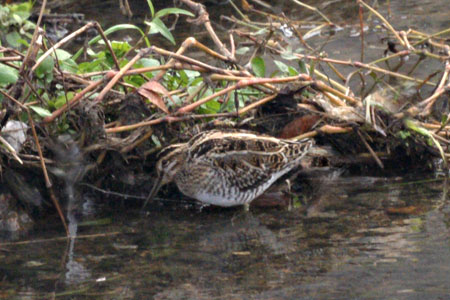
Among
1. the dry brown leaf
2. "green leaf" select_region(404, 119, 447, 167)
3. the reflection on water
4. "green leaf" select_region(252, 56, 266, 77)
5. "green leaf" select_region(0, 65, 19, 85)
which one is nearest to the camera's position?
the reflection on water

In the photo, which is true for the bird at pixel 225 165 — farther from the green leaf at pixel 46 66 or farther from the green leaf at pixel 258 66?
the green leaf at pixel 46 66

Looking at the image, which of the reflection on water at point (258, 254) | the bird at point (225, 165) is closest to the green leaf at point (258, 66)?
the bird at point (225, 165)

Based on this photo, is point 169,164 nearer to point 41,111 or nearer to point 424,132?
point 41,111

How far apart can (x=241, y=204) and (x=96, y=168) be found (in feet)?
3.07

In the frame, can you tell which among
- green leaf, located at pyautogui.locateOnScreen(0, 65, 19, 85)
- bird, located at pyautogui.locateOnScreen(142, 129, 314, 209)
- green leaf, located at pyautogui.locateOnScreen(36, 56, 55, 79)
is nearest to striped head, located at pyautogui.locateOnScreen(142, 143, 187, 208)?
bird, located at pyautogui.locateOnScreen(142, 129, 314, 209)

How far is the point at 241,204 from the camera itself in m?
5.27

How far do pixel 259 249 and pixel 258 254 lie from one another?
0.28 ft

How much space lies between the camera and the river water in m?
3.97

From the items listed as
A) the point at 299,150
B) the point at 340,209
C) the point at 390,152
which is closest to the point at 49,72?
the point at 299,150

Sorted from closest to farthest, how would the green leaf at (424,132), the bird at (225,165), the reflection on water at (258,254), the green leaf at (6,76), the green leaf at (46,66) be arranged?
the reflection on water at (258,254) → the green leaf at (6,76) → the green leaf at (46,66) → the bird at (225,165) → the green leaf at (424,132)

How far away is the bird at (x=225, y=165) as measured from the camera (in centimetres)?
514

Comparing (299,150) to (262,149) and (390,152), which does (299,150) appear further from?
(390,152)

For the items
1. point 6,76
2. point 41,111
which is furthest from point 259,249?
point 6,76

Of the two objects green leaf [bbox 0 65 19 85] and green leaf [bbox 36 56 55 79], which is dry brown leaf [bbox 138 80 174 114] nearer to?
green leaf [bbox 36 56 55 79]
